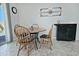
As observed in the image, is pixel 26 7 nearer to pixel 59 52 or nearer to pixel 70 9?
pixel 70 9

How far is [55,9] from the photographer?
172 inches

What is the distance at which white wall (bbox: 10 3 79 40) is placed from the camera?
4.14 metres

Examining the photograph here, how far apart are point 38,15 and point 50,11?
46cm

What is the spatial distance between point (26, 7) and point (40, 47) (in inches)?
57.3

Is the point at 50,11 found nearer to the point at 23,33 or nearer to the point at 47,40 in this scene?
the point at 47,40

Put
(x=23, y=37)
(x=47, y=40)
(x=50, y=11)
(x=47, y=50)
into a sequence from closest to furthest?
1. (x=23, y=37)
2. (x=47, y=50)
3. (x=47, y=40)
4. (x=50, y=11)

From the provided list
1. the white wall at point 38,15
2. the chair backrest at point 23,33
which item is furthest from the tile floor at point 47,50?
the white wall at point 38,15

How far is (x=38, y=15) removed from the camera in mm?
4340

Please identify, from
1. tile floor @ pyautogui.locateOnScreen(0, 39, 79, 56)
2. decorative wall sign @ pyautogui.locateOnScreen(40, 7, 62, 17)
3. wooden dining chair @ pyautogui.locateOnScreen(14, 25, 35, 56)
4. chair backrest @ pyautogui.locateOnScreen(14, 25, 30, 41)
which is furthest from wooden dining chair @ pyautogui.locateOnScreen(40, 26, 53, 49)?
decorative wall sign @ pyautogui.locateOnScreen(40, 7, 62, 17)

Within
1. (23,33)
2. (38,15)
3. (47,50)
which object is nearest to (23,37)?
(23,33)

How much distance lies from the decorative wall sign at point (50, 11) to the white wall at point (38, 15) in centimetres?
11

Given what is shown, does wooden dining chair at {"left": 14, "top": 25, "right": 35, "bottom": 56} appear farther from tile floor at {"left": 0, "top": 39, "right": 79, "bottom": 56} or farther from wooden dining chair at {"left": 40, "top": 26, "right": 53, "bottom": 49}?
wooden dining chair at {"left": 40, "top": 26, "right": 53, "bottom": 49}

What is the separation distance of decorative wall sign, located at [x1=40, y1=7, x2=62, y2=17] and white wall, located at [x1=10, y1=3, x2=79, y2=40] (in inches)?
4.3

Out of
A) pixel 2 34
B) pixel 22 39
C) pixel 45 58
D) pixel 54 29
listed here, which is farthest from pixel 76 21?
pixel 45 58
